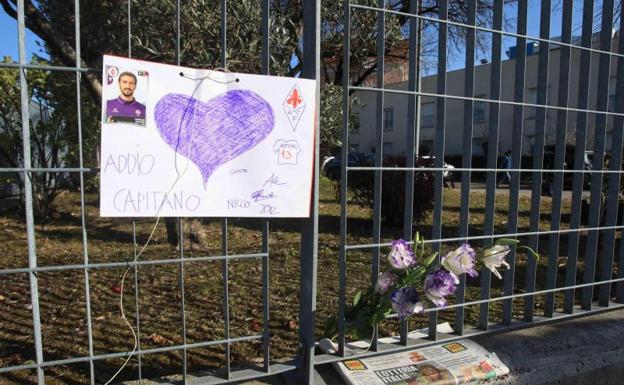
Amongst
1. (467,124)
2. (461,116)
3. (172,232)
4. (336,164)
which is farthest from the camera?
(461,116)

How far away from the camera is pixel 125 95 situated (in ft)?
5.54

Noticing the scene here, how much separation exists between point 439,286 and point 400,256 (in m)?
0.23

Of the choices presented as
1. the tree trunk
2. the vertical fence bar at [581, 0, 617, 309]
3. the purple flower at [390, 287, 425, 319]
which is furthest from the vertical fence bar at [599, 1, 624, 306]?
the tree trunk

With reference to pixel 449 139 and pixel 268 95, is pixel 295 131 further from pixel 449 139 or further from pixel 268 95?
pixel 449 139

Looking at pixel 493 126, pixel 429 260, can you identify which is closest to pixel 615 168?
pixel 493 126

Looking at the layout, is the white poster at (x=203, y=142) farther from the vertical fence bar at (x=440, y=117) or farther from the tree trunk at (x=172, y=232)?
the tree trunk at (x=172, y=232)

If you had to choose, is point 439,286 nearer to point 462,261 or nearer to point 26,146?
point 462,261

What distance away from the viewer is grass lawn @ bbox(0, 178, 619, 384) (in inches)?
109

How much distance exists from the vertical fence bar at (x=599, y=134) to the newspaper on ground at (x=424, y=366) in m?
1.00

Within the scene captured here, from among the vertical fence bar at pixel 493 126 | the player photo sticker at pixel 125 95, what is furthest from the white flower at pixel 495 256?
the player photo sticker at pixel 125 95

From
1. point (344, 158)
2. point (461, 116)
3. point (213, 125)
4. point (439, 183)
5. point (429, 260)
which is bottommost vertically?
point (429, 260)

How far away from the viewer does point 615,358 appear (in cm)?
259

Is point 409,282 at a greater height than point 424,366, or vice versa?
point 409,282

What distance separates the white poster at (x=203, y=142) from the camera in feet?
5.57
